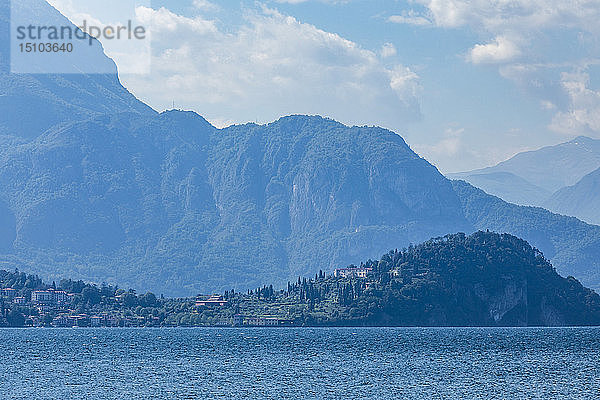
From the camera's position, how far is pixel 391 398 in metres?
128

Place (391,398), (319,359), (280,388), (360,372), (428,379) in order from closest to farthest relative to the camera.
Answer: (391,398)
(280,388)
(428,379)
(360,372)
(319,359)

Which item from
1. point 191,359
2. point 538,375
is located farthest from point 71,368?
point 538,375

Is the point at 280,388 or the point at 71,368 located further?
the point at 71,368

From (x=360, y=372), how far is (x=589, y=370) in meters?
35.8

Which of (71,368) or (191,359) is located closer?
(71,368)

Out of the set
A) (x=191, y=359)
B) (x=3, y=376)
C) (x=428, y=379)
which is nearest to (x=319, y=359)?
(x=191, y=359)

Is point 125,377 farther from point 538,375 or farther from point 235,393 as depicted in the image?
point 538,375

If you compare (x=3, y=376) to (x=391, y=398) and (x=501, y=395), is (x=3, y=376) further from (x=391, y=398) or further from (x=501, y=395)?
(x=501, y=395)

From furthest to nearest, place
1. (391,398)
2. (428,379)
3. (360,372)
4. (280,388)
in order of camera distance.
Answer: (360,372) → (428,379) → (280,388) → (391,398)

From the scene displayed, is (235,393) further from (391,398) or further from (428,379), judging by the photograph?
(428,379)

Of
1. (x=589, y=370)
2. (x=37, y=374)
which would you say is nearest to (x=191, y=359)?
(x=37, y=374)

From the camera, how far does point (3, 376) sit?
155m

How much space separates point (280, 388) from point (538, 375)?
40860 mm

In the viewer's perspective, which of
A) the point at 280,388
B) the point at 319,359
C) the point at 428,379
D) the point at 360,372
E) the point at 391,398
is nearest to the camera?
the point at 391,398
